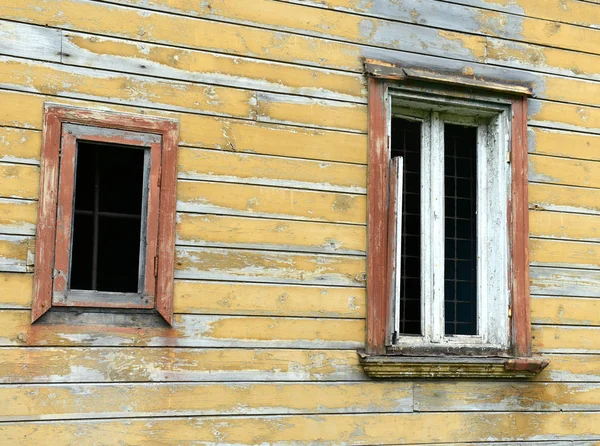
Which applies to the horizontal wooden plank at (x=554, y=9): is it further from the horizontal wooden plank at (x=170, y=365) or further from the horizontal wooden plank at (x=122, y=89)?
the horizontal wooden plank at (x=170, y=365)

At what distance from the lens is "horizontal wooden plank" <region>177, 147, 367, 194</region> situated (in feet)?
14.5

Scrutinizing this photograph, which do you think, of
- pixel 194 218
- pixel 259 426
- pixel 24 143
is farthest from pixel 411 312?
pixel 24 143

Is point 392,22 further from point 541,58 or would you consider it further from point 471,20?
point 541,58

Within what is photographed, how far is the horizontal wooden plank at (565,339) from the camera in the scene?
5059mm

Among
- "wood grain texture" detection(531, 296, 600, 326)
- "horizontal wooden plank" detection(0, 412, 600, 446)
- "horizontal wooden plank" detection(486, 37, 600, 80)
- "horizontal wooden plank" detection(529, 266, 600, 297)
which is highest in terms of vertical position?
"horizontal wooden plank" detection(486, 37, 600, 80)

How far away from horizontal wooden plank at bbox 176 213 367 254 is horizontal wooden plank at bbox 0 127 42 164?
2.73 ft

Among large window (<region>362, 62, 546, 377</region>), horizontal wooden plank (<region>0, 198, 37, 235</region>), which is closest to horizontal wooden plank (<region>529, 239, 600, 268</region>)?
large window (<region>362, 62, 546, 377</region>)

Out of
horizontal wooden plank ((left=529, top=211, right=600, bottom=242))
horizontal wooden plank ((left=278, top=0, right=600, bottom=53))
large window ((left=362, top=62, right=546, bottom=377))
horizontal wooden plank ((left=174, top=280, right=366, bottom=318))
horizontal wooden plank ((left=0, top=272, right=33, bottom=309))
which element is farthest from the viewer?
horizontal wooden plank ((left=529, top=211, right=600, bottom=242))

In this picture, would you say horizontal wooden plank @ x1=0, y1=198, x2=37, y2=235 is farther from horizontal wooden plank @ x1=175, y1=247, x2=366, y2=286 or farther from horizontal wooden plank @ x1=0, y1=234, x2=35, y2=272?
horizontal wooden plank @ x1=175, y1=247, x2=366, y2=286

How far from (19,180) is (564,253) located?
3.43 meters

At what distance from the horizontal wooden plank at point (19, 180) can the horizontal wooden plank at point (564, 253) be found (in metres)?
3.08

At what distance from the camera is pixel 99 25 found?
4.31m

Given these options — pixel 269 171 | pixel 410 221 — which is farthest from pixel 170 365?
pixel 410 221

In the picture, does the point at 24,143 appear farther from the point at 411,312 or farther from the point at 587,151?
the point at 587,151
